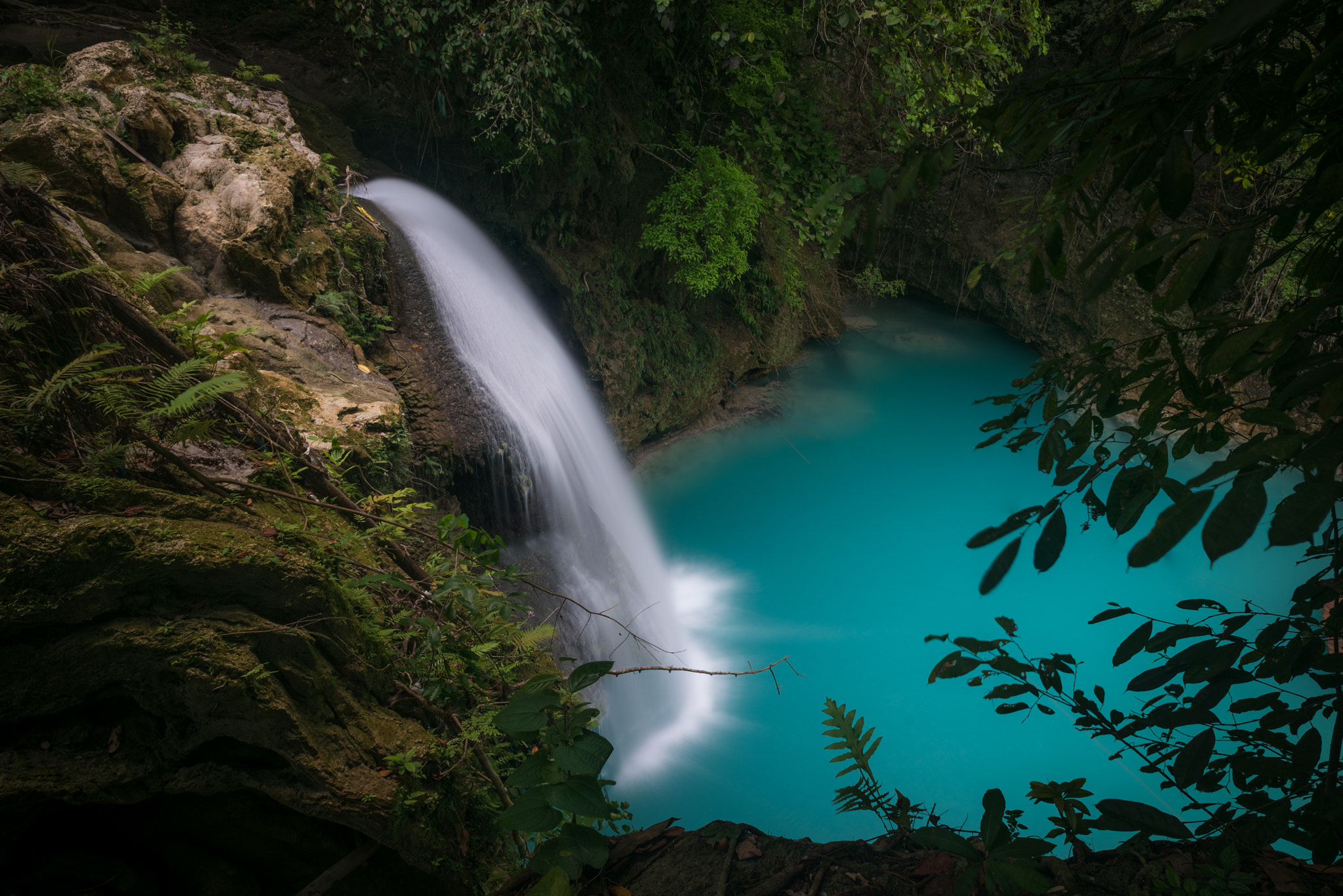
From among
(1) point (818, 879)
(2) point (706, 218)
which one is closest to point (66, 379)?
(1) point (818, 879)

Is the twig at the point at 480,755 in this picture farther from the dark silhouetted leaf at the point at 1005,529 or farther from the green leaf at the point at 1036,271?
the green leaf at the point at 1036,271

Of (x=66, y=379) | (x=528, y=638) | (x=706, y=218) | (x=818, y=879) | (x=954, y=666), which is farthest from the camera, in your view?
(x=706, y=218)

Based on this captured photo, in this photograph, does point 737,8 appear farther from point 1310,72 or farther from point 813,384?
point 1310,72

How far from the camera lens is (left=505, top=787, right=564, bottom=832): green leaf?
100 centimetres

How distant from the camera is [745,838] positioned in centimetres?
151

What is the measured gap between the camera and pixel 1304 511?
2.10 feet

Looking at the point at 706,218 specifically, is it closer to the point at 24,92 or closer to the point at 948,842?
the point at 24,92

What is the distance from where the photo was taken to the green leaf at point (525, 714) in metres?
1.05

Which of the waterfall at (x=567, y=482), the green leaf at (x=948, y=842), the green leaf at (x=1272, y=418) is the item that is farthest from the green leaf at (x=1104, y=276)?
the waterfall at (x=567, y=482)

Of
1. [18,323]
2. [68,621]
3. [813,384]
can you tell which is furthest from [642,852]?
[813,384]

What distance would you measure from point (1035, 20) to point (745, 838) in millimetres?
6287

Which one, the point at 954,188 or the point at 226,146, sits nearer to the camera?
the point at 226,146

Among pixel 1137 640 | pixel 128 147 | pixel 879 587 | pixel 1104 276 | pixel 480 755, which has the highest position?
pixel 128 147

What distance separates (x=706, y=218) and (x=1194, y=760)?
583 cm
